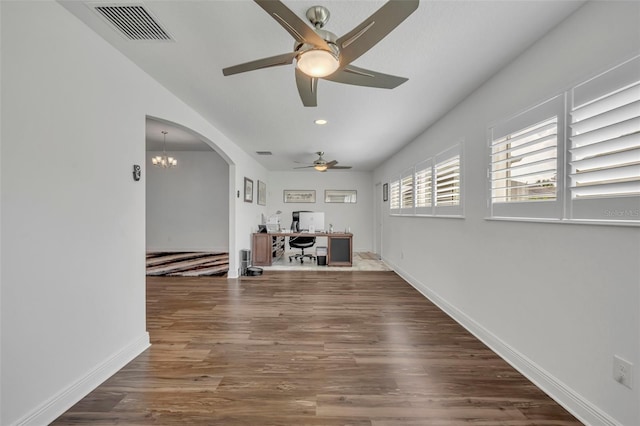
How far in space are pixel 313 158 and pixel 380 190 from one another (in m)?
2.20

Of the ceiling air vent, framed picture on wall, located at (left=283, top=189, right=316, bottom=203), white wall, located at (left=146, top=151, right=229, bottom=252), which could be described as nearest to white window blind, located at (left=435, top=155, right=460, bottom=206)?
the ceiling air vent

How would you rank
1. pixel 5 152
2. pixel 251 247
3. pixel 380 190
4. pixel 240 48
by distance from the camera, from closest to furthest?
pixel 5 152
pixel 240 48
pixel 251 247
pixel 380 190

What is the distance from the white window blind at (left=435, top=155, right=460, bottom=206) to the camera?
3.14m

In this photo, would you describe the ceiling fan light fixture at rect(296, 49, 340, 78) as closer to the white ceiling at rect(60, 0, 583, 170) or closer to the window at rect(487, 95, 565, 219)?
the white ceiling at rect(60, 0, 583, 170)

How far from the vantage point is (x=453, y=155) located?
3.21 m

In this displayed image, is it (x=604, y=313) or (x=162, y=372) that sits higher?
(x=604, y=313)

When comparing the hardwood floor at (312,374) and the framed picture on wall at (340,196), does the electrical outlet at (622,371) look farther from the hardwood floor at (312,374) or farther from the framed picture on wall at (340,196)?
the framed picture on wall at (340,196)

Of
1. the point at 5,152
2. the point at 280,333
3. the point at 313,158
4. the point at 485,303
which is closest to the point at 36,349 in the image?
the point at 5,152

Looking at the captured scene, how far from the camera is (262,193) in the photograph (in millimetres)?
Result: 7316

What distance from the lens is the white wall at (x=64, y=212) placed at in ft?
4.55

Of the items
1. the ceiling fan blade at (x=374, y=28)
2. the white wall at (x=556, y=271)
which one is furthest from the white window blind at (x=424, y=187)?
the ceiling fan blade at (x=374, y=28)

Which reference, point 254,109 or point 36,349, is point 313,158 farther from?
point 36,349

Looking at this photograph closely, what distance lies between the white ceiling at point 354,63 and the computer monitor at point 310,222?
2892 millimetres

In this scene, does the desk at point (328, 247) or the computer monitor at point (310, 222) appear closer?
the desk at point (328, 247)
